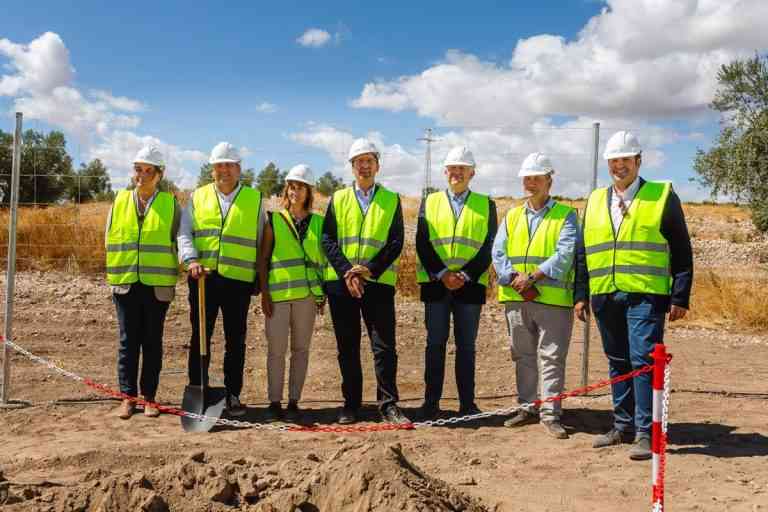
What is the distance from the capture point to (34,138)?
2275 cm

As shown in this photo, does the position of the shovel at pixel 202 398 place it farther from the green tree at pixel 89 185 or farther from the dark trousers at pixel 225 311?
the green tree at pixel 89 185

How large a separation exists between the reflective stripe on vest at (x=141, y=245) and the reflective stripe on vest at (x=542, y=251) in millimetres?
2897

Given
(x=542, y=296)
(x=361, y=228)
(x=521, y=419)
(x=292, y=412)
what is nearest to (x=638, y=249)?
(x=542, y=296)

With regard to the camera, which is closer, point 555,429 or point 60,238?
point 555,429

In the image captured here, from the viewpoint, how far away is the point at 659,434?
3871 mm

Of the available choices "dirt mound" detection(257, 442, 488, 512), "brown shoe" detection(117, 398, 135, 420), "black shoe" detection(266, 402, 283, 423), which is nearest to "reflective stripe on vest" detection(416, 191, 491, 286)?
"black shoe" detection(266, 402, 283, 423)

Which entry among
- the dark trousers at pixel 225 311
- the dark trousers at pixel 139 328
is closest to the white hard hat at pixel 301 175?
the dark trousers at pixel 225 311

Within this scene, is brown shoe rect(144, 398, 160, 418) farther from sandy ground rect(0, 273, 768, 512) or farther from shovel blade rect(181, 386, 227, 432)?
shovel blade rect(181, 386, 227, 432)

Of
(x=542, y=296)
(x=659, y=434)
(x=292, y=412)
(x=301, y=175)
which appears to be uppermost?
(x=301, y=175)

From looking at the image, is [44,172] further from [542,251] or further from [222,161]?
[542,251]

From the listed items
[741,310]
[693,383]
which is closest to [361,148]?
[693,383]

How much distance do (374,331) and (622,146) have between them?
2.47 m

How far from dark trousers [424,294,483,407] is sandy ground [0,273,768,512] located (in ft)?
1.21

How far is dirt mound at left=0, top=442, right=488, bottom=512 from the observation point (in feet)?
12.5
